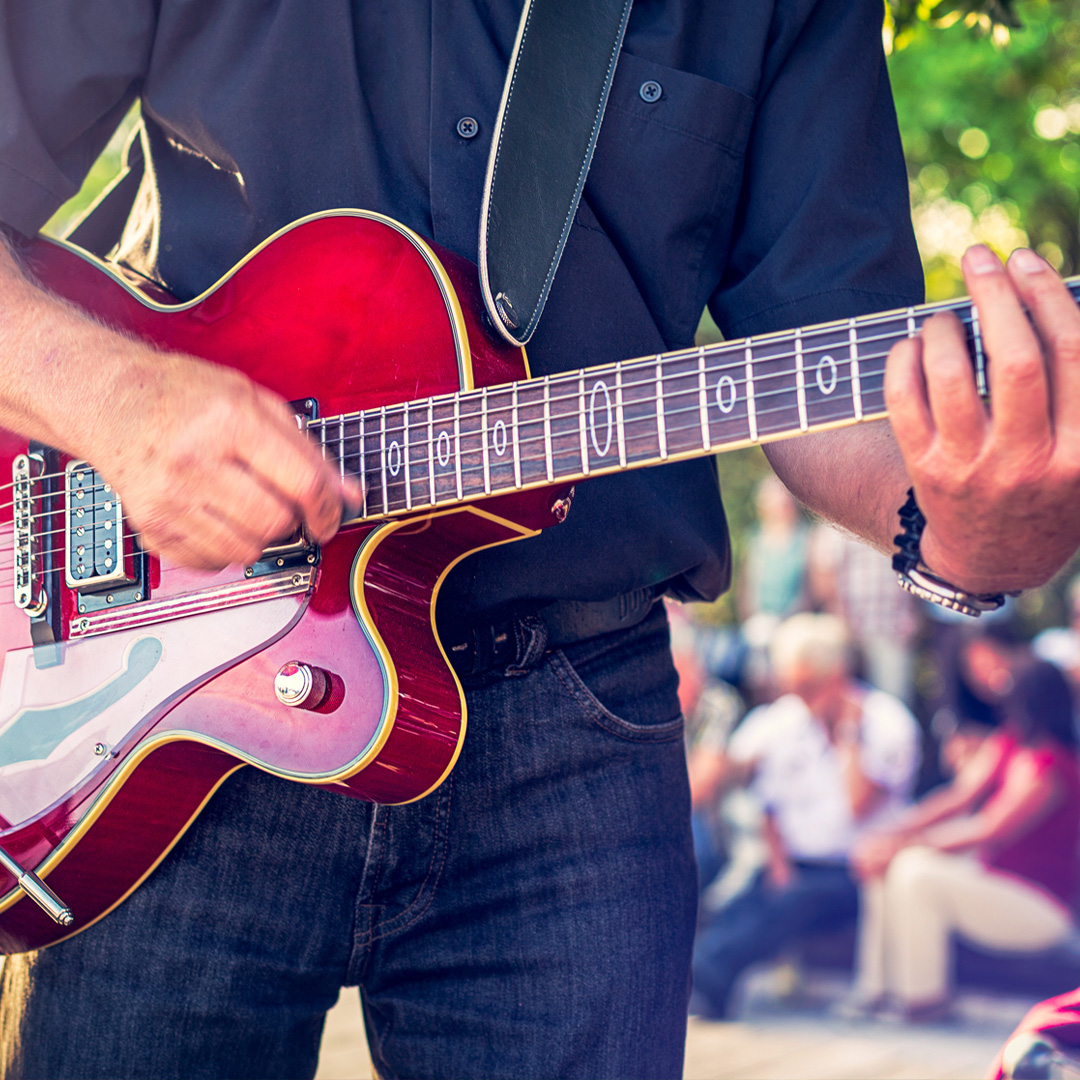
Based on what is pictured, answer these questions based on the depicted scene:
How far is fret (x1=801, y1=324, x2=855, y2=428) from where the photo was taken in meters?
1.19

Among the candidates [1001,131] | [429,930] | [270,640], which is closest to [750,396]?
[270,640]

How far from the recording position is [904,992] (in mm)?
5078

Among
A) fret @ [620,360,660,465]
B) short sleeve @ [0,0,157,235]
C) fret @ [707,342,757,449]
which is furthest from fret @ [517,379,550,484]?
short sleeve @ [0,0,157,235]

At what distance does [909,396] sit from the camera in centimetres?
111

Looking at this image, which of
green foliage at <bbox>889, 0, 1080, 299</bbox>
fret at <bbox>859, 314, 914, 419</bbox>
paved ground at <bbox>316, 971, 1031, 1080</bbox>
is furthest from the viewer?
green foliage at <bbox>889, 0, 1080, 299</bbox>

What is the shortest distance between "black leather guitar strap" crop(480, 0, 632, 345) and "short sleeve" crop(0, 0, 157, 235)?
60 centimetres

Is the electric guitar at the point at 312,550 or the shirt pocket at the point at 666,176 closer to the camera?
the electric guitar at the point at 312,550

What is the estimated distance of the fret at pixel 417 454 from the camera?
1380 millimetres

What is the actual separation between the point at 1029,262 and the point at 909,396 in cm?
18

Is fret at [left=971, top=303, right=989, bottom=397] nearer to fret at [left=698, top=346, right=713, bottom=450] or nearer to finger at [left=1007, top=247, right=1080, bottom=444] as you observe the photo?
finger at [left=1007, top=247, right=1080, bottom=444]

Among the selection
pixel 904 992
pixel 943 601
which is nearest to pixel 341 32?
pixel 943 601

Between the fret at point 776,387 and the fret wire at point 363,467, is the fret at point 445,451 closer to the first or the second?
the fret wire at point 363,467

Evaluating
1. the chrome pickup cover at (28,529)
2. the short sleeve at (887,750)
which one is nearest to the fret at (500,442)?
the chrome pickup cover at (28,529)

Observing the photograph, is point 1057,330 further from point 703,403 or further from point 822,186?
point 822,186
